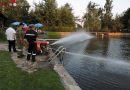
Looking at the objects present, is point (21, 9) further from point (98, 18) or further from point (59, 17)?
point (98, 18)

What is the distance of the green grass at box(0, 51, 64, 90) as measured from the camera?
10.3m

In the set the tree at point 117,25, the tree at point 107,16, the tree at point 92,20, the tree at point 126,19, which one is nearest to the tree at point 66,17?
the tree at point 92,20

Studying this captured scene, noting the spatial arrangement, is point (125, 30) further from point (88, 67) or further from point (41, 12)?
point (88, 67)

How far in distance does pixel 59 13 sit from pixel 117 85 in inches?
3806

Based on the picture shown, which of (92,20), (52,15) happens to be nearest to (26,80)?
(52,15)

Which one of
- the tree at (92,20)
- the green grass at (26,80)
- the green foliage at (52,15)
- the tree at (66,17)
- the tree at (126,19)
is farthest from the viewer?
the tree at (126,19)

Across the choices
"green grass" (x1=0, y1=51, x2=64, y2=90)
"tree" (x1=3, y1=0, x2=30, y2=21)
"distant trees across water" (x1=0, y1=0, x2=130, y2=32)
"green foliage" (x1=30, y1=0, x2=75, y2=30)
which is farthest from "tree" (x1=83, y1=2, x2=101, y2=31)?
"green grass" (x1=0, y1=51, x2=64, y2=90)

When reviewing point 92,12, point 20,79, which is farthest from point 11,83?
point 92,12

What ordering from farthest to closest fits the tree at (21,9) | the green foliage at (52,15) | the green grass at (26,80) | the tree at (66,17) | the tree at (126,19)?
the tree at (126,19), the tree at (66,17), the green foliage at (52,15), the tree at (21,9), the green grass at (26,80)

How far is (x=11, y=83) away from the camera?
10.6 meters

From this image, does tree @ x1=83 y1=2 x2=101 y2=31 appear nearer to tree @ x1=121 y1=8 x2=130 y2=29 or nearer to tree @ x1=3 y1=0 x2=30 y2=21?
tree @ x1=121 y1=8 x2=130 y2=29

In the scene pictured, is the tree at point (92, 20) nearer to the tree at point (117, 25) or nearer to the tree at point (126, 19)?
the tree at point (117, 25)

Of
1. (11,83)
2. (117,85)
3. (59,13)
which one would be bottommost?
(117,85)

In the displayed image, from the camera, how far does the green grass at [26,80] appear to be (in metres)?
10.3
